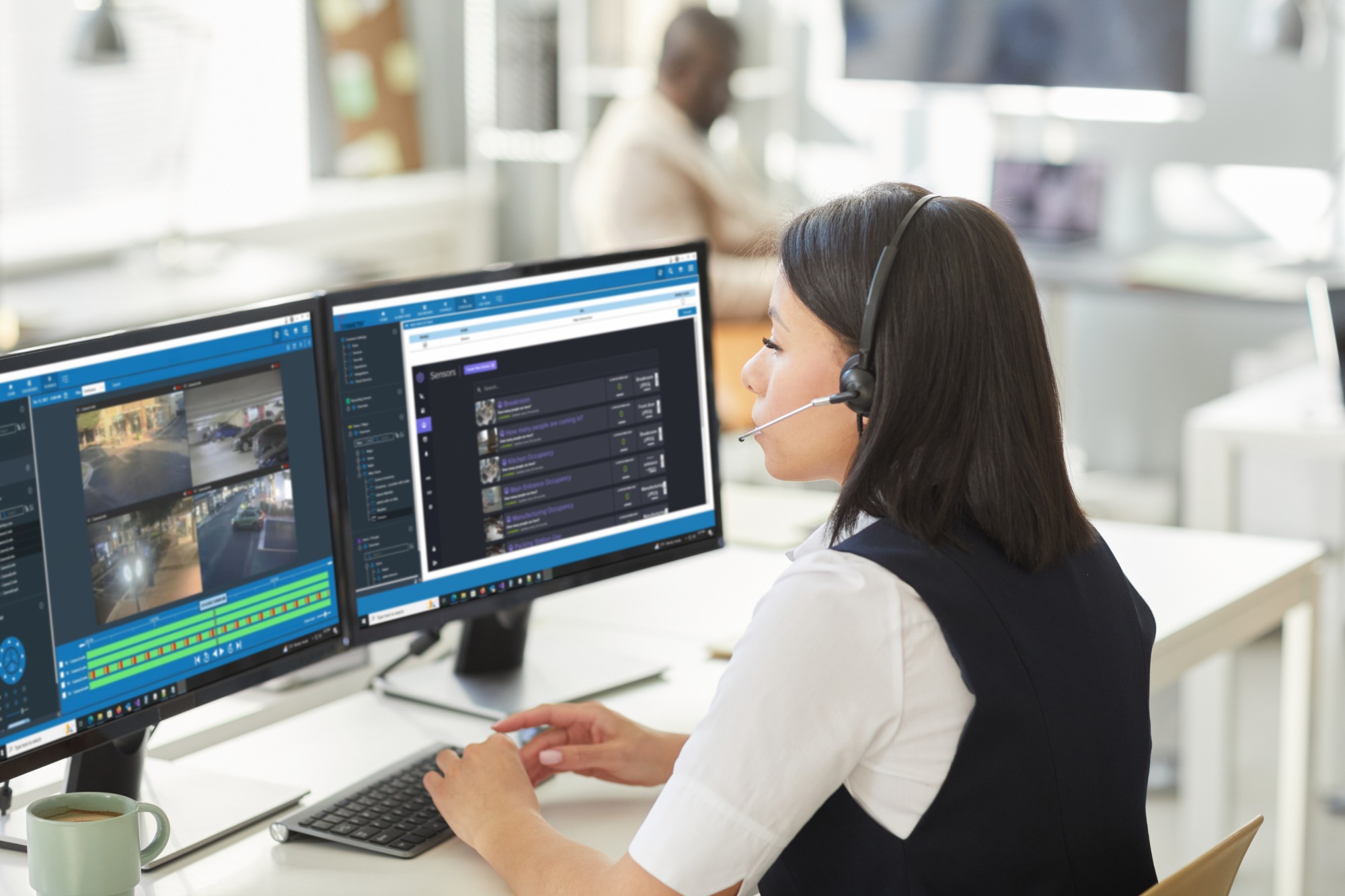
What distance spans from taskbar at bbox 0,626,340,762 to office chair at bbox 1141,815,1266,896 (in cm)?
73

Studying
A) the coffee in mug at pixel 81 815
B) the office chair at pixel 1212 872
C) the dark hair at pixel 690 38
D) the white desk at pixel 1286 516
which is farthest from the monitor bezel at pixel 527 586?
the dark hair at pixel 690 38

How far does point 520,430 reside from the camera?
4.87 ft

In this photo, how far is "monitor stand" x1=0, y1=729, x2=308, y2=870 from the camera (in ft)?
4.10

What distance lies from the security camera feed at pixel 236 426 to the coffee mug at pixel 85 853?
28 centimetres

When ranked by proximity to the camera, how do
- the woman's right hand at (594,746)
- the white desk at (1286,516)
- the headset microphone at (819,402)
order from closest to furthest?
the headset microphone at (819,402) → the woman's right hand at (594,746) → the white desk at (1286,516)

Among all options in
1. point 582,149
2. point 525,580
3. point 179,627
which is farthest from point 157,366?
point 582,149

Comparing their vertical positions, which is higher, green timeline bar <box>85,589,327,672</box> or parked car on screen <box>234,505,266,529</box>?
parked car on screen <box>234,505,266,529</box>

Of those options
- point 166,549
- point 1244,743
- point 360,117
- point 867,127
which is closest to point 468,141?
point 360,117

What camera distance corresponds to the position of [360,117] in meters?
4.98

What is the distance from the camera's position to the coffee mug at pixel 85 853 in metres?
1.07

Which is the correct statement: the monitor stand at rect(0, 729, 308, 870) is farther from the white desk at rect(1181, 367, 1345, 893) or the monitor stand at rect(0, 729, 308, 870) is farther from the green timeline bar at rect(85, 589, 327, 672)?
the white desk at rect(1181, 367, 1345, 893)

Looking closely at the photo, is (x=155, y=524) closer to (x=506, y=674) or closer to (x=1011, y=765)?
(x=506, y=674)

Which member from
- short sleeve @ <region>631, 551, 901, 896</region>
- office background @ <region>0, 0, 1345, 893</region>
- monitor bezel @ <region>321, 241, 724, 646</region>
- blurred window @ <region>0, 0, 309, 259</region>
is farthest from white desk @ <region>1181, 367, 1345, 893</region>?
blurred window @ <region>0, 0, 309, 259</region>

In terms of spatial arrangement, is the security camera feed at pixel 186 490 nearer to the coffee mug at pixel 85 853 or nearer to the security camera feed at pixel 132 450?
the security camera feed at pixel 132 450
